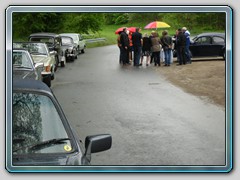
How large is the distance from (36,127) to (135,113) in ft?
5.34

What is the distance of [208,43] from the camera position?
6.03 metres

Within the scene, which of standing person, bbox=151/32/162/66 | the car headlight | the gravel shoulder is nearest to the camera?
the gravel shoulder

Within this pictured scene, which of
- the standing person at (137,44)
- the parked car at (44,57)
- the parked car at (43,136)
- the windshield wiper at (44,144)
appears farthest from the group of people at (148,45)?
the windshield wiper at (44,144)

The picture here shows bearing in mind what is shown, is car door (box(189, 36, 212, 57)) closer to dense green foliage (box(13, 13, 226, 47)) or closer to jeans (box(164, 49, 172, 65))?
jeans (box(164, 49, 172, 65))

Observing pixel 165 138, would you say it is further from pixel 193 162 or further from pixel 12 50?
pixel 12 50

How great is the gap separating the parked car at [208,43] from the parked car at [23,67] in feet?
3.57

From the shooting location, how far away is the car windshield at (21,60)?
181 inches

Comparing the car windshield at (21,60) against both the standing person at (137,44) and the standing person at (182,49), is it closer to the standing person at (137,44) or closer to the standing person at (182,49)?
the standing person at (137,44)

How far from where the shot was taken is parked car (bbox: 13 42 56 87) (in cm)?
526

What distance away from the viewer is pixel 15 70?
4633 millimetres

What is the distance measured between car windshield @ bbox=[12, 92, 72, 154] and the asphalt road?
1.04 feet

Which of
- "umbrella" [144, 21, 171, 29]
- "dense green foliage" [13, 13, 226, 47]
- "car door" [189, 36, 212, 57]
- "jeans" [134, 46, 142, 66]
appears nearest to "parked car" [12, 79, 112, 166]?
"dense green foliage" [13, 13, 226, 47]

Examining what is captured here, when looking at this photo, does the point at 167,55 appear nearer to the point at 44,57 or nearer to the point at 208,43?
the point at 208,43

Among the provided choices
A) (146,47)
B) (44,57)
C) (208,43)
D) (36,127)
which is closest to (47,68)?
(44,57)
